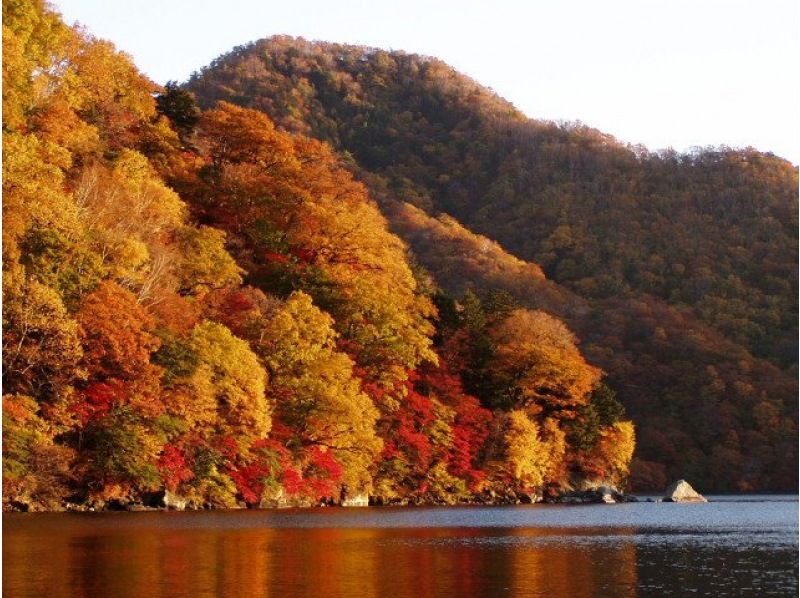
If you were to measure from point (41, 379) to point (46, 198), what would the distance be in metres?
6.00

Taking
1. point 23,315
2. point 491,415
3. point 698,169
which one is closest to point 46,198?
point 23,315

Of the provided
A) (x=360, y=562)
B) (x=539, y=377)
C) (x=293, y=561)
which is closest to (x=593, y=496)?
(x=539, y=377)

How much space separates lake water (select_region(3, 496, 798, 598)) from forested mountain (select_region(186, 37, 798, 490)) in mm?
56129

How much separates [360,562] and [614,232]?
310ft

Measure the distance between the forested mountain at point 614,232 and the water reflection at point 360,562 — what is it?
210 feet

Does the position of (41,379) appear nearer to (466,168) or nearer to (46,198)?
(46,198)

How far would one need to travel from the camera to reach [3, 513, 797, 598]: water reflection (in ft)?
69.6

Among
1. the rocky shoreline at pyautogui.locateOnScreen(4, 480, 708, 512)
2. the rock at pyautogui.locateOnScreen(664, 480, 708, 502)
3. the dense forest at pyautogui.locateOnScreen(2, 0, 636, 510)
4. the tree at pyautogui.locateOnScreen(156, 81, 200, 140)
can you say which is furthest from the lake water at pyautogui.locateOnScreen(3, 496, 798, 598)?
the rock at pyautogui.locateOnScreen(664, 480, 708, 502)

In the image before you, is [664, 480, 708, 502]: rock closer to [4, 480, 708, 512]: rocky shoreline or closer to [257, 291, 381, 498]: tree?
[4, 480, 708, 512]: rocky shoreline

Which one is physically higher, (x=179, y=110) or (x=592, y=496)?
(x=179, y=110)

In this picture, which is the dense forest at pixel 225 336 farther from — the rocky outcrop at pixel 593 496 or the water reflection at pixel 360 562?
the water reflection at pixel 360 562

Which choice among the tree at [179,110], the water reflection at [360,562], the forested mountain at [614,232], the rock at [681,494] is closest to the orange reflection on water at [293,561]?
the water reflection at [360,562]

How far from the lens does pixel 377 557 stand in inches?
1077

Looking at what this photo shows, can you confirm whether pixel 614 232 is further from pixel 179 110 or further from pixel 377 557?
pixel 377 557
